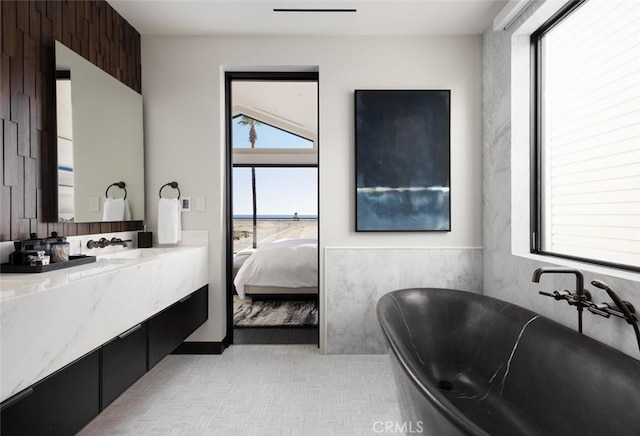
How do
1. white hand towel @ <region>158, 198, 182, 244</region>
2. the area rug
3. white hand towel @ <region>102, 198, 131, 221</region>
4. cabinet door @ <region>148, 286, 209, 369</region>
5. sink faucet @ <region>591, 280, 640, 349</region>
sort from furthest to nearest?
the area rug
white hand towel @ <region>158, 198, 182, 244</region>
white hand towel @ <region>102, 198, 131, 221</region>
cabinet door @ <region>148, 286, 209, 369</region>
sink faucet @ <region>591, 280, 640, 349</region>

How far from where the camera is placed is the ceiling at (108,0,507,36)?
2281mm

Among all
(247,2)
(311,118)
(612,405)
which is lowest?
(612,405)

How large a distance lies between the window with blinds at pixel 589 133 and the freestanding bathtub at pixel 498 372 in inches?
21.1

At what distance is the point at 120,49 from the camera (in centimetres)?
242

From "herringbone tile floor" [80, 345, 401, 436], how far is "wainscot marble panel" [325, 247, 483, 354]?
14 cm

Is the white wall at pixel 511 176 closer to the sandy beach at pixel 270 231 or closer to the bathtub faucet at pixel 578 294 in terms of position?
the bathtub faucet at pixel 578 294

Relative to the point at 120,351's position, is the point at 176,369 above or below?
below

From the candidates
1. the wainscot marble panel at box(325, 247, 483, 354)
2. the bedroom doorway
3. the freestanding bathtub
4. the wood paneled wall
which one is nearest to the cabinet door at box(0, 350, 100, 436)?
the wood paneled wall

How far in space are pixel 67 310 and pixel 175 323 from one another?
97cm

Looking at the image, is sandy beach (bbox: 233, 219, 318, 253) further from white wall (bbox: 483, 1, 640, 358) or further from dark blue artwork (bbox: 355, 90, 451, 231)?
white wall (bbox: 483, 1, 640, 358)

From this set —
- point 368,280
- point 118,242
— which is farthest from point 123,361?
point 368,280

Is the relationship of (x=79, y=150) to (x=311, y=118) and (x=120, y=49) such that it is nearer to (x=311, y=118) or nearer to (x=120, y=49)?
(x=120, y=49)

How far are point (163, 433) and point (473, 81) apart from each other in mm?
3066

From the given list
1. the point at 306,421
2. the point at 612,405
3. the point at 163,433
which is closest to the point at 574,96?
the point at 612,405
